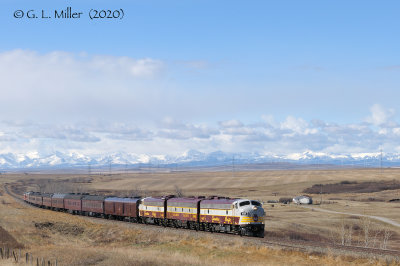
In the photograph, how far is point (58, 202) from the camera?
112m

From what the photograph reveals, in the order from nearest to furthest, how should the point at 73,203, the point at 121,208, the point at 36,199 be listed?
the point at 121,208
the point at 73,203
the point at 36,199

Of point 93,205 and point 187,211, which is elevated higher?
point 187,211

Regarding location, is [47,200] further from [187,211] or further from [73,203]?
[187,211]

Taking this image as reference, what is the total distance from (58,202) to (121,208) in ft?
116

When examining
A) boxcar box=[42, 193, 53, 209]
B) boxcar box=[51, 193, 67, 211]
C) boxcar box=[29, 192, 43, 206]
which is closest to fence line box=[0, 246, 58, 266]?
boxcar box=[51, 193, 67, 211]

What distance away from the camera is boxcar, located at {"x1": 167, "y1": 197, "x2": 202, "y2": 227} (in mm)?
60906

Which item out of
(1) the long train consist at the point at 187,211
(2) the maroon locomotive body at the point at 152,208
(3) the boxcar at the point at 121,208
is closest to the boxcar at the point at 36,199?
(1) the long train consist at the point at 187,211

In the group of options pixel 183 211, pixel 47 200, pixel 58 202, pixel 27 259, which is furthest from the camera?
A: pixel 47 200

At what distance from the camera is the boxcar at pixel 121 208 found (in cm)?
7694

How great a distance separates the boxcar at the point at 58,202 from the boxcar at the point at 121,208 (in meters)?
25.3

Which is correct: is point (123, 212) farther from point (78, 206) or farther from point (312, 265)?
point (312, 265)

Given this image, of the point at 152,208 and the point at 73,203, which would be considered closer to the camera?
the point at 152,208

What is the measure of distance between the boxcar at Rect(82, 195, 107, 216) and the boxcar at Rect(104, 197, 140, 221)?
7.69ft

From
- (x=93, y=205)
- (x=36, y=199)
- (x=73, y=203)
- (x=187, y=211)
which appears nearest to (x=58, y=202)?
(x=73, y=203)
